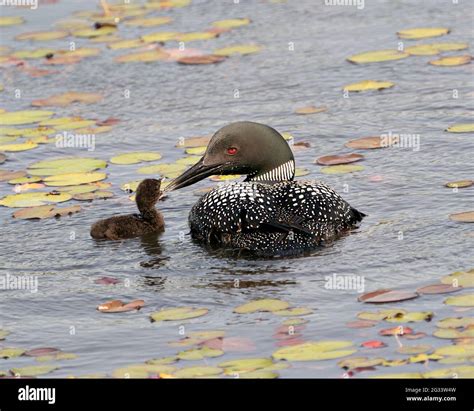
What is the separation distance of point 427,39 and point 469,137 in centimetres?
294

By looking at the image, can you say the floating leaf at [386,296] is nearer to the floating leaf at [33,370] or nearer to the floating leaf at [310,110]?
the floating leaf at [33,370]

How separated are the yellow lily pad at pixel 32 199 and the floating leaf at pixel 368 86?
3.44 meters

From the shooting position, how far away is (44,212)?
33.1ft

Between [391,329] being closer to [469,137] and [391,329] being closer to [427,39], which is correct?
[469,137]

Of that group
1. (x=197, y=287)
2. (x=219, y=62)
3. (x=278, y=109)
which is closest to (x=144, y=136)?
(x=278, y=109)

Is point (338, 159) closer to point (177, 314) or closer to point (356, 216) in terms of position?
point (356, 216)

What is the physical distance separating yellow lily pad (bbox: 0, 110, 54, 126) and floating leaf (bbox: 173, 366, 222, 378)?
5.65 meters

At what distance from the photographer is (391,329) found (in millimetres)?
7457

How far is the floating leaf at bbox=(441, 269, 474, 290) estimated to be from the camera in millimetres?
8109

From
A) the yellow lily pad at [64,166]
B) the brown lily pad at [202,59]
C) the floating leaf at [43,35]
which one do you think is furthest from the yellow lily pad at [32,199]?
the floating leaf at [43,35]

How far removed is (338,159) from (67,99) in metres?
3.28

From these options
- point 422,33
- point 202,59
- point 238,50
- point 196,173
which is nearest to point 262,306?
point 196,173

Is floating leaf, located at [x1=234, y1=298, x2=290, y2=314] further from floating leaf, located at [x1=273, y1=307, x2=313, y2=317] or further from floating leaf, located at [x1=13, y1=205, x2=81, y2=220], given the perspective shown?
floating leaf, located at [x1=13, y1=205, x2=81, y2=220]

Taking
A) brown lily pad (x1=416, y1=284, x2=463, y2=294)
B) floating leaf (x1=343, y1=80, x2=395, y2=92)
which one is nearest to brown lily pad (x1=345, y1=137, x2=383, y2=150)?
floating leaf (x1=343, y1=80, x2=395, y2=92)
